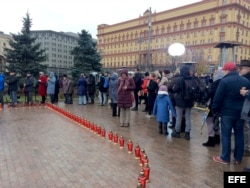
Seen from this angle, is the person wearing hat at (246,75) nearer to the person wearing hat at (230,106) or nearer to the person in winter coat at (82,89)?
the person wearing hat at (230,106)

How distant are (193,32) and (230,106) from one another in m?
79.2

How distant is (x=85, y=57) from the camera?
36000 millimetres

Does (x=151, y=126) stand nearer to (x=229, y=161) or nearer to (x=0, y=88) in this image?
(x=229, y=161)

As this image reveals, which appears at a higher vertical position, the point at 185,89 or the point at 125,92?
the point at 185,89

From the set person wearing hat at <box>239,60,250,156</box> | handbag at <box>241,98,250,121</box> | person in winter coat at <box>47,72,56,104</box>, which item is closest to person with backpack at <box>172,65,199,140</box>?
person wearing hat at <box>239,60,250,156</box>

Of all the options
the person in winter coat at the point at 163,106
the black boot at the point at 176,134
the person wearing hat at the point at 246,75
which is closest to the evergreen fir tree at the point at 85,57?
the person in winter coat at the point at 163,106

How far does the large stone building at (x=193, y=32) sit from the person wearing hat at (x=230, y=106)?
53.4 metres

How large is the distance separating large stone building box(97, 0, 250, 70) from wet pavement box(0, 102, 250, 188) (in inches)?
2011

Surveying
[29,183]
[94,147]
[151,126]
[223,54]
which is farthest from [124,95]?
[223,54]

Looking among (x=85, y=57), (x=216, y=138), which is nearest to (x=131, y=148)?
(x=216, y=138)

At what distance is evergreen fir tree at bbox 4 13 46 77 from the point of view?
30.2m

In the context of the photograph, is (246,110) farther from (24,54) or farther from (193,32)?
(193,32)

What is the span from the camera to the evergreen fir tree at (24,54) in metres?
30.2

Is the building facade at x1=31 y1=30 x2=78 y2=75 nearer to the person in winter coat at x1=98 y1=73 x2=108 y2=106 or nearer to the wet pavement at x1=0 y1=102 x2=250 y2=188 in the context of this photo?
the person in winter coat at x1=98 y1=73 x2=108 y2=106
